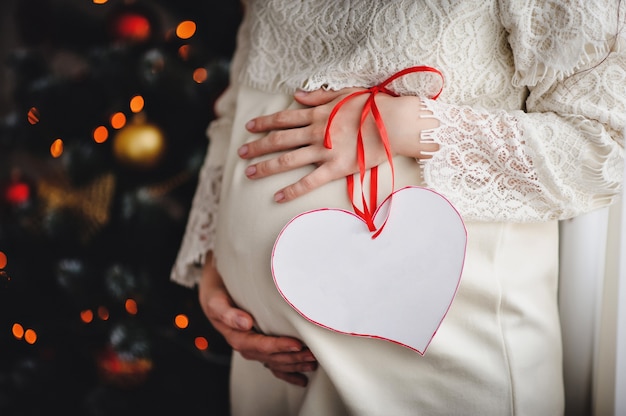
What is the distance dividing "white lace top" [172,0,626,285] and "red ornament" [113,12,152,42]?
668 millimetres

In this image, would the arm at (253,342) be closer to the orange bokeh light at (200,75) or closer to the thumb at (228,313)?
the thumb at (228,313)

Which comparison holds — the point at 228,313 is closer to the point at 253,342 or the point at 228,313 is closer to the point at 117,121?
the point at 253,342

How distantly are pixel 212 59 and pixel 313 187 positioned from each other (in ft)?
2.43

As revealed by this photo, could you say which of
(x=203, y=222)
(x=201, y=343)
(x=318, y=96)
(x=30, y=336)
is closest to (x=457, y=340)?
(x=318, y=96)

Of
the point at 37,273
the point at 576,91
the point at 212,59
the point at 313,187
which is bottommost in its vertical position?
the point at 37,273

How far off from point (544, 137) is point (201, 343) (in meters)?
1.06

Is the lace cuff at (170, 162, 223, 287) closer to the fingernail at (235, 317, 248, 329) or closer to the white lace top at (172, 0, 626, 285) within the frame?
the fingernail at (235, 317, 248, 329)

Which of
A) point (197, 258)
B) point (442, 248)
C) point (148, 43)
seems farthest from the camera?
point (148, 43)

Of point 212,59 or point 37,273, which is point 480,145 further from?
point 37,273

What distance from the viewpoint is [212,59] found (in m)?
1.31

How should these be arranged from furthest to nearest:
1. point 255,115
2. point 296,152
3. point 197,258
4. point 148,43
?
point 148,43
point 197,258
point 255,115
point 296,152

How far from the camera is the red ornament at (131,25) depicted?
1238 millimetres

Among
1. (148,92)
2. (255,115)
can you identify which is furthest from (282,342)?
(148,92)

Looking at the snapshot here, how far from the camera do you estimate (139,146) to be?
1254 millimetres
